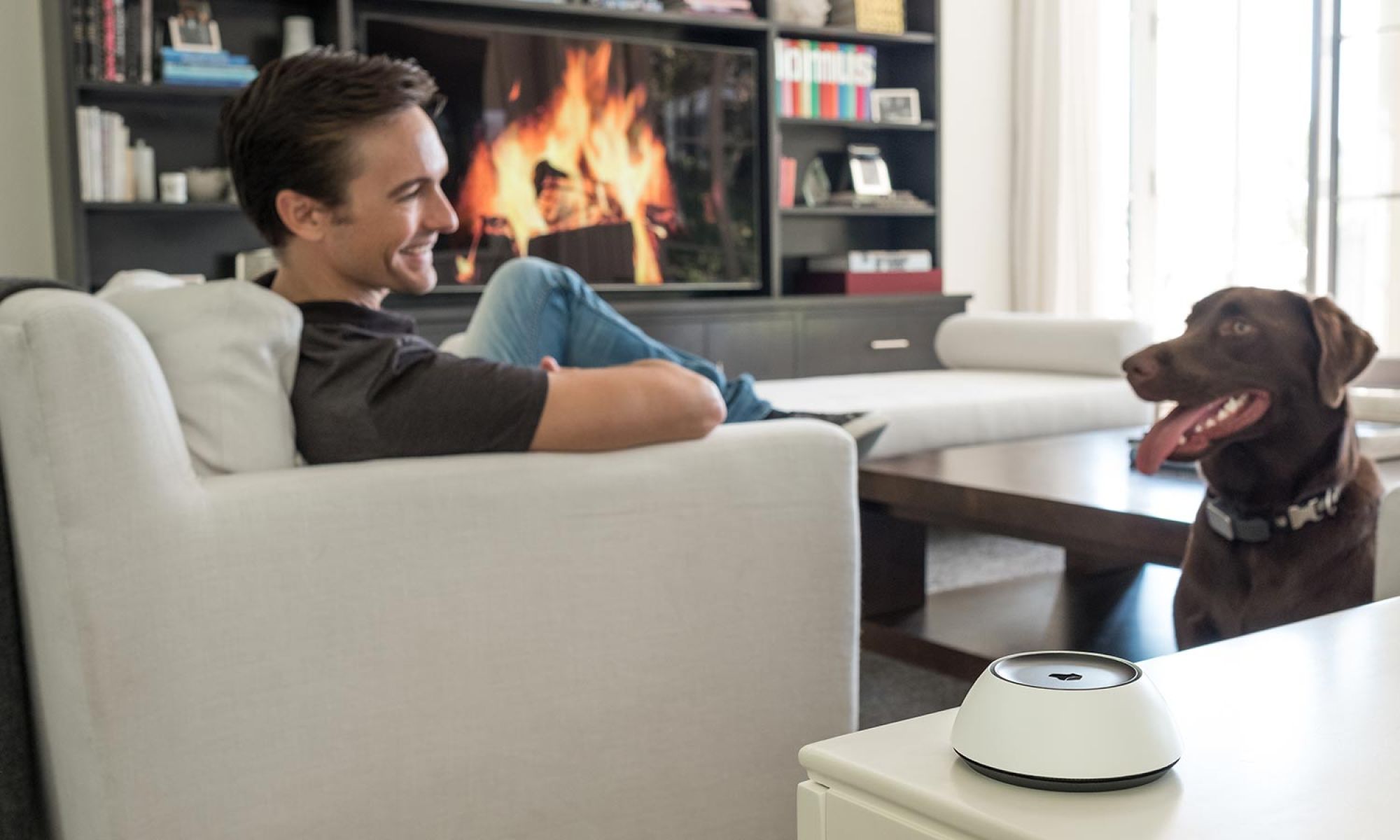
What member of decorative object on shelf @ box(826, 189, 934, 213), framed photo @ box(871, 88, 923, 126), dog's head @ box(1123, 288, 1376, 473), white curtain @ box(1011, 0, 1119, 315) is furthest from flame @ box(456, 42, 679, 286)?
dog's head @ box(1123, 288, 1376, 473)

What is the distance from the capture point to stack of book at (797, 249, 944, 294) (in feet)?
17.7

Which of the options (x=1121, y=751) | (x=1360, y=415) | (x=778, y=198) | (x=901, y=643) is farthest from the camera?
(x=778, y=198)

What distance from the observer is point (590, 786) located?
4.80ft

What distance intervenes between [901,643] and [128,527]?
153cm

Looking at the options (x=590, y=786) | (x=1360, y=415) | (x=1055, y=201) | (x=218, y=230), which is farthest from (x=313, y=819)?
(x=1055, y=201)

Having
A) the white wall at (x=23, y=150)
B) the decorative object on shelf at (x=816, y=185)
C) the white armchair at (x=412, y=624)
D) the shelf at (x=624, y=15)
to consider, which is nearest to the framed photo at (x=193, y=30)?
the white wall at (x=23, y=150)

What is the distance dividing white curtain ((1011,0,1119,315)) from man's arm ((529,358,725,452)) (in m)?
4.71

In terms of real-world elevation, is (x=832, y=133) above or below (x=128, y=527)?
above

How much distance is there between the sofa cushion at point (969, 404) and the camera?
3.22 m

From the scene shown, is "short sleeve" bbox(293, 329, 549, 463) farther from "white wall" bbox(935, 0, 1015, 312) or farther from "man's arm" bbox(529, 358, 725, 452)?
"white wall" bbox(935, 0, 1015, 312)

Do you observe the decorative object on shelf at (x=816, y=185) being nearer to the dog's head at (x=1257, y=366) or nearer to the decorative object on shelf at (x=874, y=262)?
the decorative object on shelf at (x=874, y=262)

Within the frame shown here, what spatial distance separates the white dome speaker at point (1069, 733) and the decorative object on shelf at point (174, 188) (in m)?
3.96

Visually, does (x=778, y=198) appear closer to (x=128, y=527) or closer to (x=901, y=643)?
(x=901, y=643)

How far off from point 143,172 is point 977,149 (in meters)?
3.56
